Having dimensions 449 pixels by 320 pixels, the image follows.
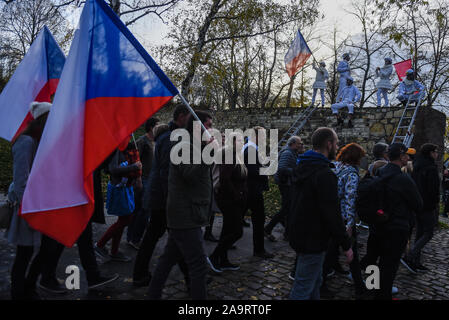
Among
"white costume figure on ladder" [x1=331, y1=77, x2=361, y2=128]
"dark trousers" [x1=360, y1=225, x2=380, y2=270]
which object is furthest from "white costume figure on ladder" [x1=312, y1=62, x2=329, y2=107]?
"dark trousers" [x1=360, y1=225, x2=380, y2=270]

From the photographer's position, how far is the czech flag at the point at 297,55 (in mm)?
12156

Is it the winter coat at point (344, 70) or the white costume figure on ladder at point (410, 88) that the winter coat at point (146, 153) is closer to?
the white costume figure on ladder at point (410, 88)

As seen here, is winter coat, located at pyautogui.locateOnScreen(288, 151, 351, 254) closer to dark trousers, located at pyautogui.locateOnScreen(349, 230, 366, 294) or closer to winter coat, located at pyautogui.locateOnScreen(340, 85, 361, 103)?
dark trousers, located at pyautogui.locateOnScreen(349, 230, 366, 294)

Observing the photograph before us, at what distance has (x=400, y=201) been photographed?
3.48 m

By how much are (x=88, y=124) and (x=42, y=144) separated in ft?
1.31

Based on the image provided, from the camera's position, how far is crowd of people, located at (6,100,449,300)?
2805mm

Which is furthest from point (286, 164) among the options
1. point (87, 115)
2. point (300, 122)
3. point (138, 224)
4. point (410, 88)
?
point (300, 122)

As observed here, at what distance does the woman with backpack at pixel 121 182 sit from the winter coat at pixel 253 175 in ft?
5.16

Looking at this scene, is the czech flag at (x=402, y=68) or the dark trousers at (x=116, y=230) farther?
the czech flag at (x=402, y=68)

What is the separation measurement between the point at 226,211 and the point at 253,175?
98 cm

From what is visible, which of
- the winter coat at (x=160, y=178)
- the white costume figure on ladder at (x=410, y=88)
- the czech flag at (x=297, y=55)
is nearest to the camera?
the winter coat at (x=160, y=178)

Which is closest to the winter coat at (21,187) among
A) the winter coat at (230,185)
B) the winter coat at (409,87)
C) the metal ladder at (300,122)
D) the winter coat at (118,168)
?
the winter coat at (118,168)

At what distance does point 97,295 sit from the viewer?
11.6 feet

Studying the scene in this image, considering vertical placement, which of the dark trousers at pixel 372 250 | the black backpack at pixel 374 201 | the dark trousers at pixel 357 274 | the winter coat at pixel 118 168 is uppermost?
the winter coat at pixel 118 168
